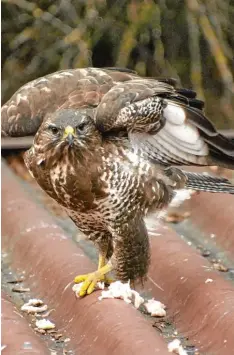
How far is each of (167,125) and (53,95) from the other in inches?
18.0

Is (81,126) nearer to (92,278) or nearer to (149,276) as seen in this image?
(92,278)

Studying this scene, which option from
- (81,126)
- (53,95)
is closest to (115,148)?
(81,126)

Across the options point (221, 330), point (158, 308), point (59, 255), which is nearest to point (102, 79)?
point (59, 255)

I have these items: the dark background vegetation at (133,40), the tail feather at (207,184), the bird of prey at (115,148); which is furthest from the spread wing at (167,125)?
the dark background vegetation at (133,40)

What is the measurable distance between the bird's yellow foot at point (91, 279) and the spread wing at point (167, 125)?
45 cm

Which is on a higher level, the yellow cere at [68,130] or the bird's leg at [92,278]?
the yellow cere at [68,130]

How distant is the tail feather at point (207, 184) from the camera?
3705 millimetres

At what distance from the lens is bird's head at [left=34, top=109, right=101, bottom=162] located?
319 cm

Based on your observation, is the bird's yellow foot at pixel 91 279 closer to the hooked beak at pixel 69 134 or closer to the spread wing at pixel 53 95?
the hooked beak at pixel 69 134

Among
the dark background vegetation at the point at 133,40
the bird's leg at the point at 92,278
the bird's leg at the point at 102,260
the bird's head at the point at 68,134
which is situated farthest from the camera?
the dark background vegetation at the point at 133,40

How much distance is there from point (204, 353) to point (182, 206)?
138 cm

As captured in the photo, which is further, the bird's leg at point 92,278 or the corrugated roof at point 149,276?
the bird's leg at point 92,278

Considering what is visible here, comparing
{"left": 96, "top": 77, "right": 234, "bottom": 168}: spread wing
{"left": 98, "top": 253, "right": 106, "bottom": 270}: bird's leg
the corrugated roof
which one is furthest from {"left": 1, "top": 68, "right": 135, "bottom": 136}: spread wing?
{"left": 98, "top": 253, "right": 106, "bottom": 270}: bird's leg

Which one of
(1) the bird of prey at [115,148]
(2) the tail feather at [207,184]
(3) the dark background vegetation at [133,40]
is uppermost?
(1) the bird of prey at [115,148]
